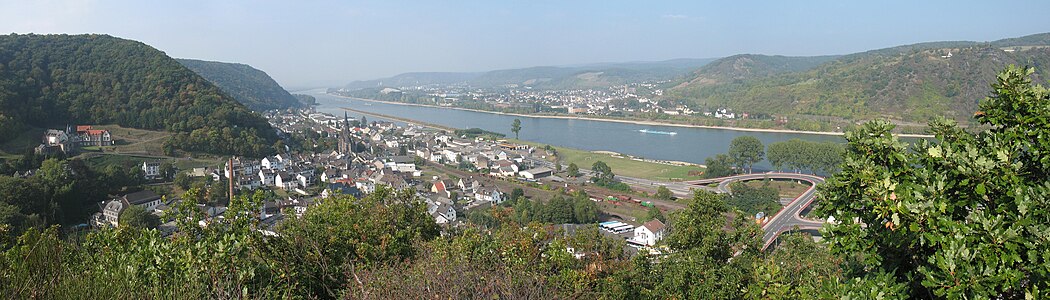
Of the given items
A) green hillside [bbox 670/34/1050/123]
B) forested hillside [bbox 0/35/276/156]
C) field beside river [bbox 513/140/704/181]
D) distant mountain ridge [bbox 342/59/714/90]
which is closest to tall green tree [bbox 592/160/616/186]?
field beside river [bbox 513/140/704/181]

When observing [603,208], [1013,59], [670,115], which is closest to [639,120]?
[670,115]

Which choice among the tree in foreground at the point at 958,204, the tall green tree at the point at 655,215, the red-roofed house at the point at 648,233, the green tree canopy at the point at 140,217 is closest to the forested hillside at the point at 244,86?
the green tree canopy at the point at 140,217

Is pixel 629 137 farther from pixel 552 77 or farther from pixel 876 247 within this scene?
pixel 552 77

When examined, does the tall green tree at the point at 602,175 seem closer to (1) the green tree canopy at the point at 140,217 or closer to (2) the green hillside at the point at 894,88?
(1) the green tree canopy at the point at 140,217

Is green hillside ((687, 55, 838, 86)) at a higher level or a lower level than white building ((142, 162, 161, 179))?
higher

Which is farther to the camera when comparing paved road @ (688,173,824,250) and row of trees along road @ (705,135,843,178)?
row of trees along road @ (705,135,843,178)

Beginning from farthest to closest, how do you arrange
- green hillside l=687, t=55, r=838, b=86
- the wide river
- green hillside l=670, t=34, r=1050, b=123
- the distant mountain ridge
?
the distant mountain ridge
green hillside l=687, t=55, r=838, b=86
green hillside l=670, t=34, r=1050, b=123
the wide river

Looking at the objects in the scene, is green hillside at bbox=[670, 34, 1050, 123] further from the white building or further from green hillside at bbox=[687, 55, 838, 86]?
the white building
